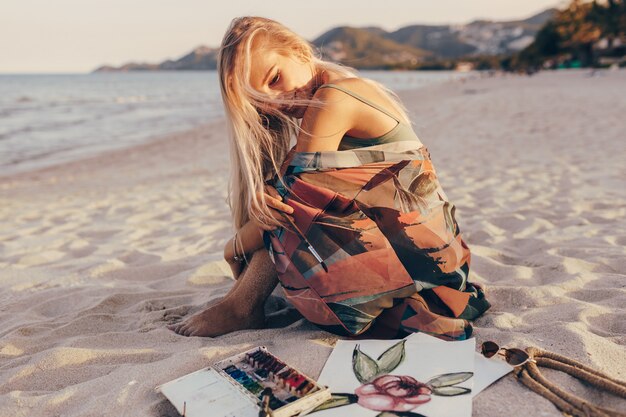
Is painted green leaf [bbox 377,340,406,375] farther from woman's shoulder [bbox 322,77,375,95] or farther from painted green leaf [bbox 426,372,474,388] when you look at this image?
woman's shoulder [bbox 322,77,375,95]

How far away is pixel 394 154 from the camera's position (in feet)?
6.32

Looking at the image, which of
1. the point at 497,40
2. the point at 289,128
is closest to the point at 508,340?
the point at 289,128

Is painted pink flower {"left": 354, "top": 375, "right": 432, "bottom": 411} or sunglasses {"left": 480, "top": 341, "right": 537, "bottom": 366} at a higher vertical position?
sunglasses {"left": 480, "top": 341, "right": 537, "bottom": 366}

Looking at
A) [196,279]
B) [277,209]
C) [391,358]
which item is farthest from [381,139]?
[196,279]

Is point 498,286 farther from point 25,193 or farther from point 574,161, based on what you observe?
point 25,193

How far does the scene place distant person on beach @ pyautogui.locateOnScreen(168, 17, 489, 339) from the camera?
5.95ft

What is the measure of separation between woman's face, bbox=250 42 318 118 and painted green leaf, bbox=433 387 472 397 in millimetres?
1074

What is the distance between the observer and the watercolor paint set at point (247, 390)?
143cm

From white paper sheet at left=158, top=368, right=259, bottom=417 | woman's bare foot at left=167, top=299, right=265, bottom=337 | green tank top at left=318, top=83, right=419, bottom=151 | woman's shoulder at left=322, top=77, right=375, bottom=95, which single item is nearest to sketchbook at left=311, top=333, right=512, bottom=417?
white paper sheet at left=158, top=368, right=259, bottom=417

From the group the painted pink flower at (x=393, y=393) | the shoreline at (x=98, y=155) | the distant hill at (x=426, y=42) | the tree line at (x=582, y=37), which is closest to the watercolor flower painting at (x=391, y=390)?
the painted pink flower at (x=393, y=393)

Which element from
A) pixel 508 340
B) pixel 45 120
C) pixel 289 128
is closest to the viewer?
pixel 508 340

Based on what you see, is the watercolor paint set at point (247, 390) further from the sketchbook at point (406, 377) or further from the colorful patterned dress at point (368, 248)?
the colorful patterned dress at point (368, 248)

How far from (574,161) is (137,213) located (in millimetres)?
4388

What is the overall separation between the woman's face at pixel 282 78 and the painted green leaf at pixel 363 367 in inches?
35.7
